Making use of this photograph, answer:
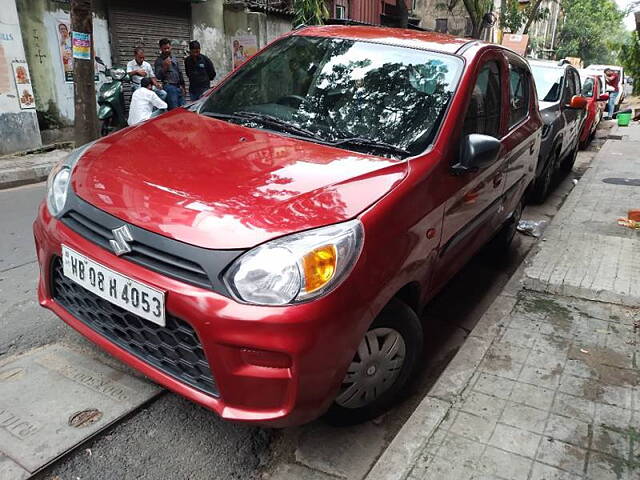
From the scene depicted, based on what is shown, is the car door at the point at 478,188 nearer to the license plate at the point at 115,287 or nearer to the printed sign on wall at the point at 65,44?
the license plate at the point at 115,287

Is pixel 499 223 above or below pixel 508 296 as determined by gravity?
above

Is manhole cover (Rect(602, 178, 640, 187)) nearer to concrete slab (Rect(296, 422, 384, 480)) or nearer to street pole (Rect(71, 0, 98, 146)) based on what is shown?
concrete slab (Rect(296, 422, 384, 480))

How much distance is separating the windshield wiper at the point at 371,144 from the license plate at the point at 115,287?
3.90ft

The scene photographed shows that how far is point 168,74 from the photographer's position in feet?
30.8

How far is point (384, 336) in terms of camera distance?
2260mm

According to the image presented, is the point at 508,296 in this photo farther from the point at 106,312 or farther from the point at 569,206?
the point at 569,206

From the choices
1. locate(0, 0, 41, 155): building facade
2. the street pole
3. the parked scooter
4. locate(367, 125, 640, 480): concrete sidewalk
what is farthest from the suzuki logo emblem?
the parked scooter

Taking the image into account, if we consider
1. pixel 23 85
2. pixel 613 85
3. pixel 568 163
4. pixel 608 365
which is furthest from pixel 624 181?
pixel 613 85

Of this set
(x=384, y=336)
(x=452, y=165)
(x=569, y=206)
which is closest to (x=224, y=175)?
(x=384, y=336)

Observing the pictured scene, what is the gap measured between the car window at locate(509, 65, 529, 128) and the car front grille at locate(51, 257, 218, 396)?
9.10ft

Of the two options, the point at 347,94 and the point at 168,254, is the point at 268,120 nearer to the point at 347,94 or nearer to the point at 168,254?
the point at 347,94

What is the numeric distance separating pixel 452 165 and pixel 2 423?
2367 mm

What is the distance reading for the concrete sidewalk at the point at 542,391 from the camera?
212cm

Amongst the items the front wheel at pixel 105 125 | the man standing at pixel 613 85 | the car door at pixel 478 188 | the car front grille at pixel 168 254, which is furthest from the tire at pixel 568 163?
the man standing at pixel 613 85
